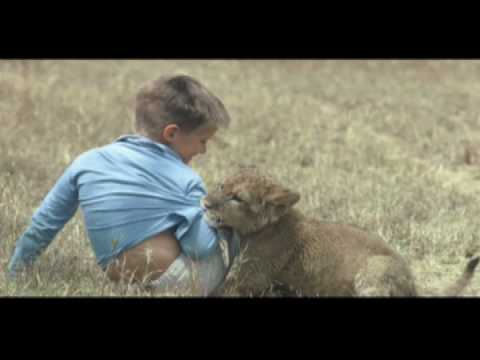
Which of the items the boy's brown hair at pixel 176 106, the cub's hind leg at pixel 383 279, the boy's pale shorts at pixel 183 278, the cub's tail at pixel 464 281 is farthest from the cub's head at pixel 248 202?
the cub's tail at pixel 464 281

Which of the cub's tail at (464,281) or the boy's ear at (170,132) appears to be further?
the boy's ear at (170,132)

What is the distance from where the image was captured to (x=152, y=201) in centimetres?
475

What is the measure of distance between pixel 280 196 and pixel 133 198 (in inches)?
34.6

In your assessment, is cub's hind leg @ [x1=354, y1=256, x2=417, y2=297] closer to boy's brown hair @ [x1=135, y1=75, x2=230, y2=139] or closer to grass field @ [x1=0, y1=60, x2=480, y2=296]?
grass field @ [x1=0, y1=60, x2=480, y2=296]

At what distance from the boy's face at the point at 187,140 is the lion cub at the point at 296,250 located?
11.5 inches

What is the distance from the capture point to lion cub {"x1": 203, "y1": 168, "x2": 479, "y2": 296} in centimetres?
480

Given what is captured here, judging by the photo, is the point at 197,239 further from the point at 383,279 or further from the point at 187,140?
the point at 383,279

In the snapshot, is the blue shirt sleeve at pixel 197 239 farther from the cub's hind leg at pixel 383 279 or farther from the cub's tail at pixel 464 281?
the cub's tail at pixel 464 281

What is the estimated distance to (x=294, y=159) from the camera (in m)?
9.20

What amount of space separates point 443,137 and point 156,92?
5.82 meters

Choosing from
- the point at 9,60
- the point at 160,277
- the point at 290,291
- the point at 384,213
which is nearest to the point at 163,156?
the point at 160,277

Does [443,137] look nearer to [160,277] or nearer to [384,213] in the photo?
[384,213]

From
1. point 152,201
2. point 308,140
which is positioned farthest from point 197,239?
point 308,140

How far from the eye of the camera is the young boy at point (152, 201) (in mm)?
4750
